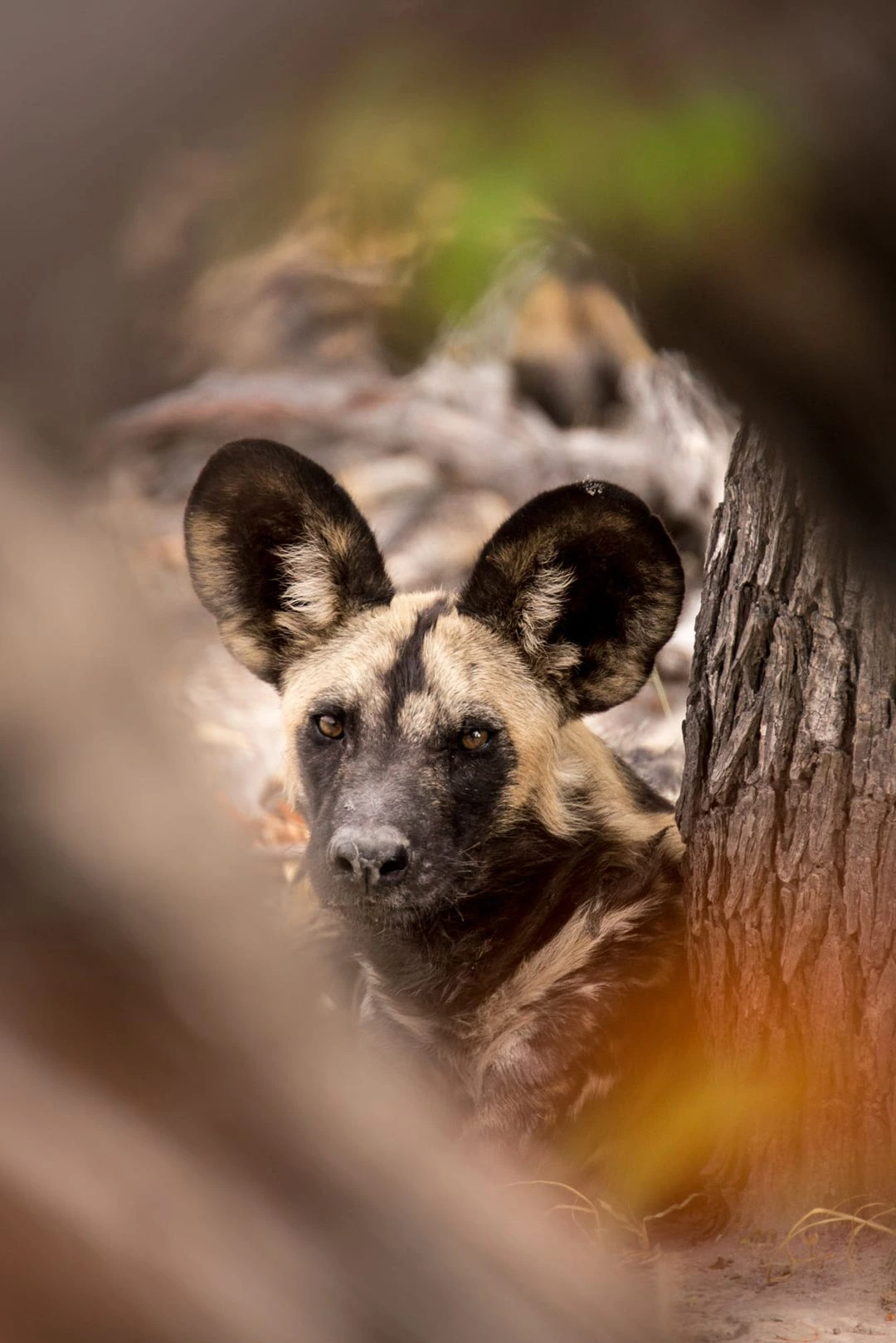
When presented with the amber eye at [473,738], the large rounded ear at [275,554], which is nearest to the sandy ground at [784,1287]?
the amber eye at [473,738]

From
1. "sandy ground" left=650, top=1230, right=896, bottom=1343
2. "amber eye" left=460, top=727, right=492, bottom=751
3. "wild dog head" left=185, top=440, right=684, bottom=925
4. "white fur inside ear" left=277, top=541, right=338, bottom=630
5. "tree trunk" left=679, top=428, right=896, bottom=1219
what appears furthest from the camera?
"white fur inside ear" left=277, top=541, right=338, bottom=630

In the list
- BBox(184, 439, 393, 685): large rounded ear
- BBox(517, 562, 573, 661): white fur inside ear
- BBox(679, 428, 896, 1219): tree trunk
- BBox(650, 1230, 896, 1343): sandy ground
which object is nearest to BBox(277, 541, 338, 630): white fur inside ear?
BBox(184, 439, 393, 685): large rounded ear

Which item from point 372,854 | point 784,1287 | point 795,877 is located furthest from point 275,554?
point 784,1287

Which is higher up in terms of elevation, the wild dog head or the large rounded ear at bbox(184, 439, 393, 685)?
the large rounded ear at bbox(184, 439, 393, 685)

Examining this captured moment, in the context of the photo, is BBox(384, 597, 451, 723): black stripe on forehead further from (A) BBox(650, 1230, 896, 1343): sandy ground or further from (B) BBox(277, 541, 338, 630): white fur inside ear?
(A) BBox(650, 1230, 896, 1343): sandy ground

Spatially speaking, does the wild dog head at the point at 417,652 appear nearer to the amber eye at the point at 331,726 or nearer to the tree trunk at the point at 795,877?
the amber eye at the point at 331,726

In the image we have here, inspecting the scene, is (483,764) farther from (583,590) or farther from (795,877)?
(795,877)

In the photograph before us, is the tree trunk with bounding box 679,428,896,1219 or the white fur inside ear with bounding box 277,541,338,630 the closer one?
the tree trunk with bounding box 679,428,896,1219

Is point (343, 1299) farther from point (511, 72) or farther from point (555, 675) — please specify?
→ point (555, 675)
